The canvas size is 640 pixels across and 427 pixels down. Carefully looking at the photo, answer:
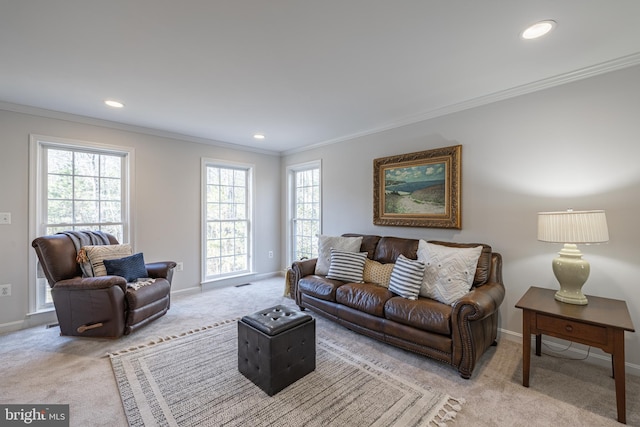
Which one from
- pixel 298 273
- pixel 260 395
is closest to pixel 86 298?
pixel 260 395

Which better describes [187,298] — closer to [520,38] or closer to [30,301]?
[30,301]

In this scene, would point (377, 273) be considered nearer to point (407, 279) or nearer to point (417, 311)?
point (407, 279)

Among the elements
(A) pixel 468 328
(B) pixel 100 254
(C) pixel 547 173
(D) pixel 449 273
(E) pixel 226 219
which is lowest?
(A) pixel 468 328

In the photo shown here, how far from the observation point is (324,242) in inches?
146

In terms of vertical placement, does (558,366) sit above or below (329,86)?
below

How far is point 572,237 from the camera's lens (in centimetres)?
203

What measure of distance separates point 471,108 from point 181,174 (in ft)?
13.2

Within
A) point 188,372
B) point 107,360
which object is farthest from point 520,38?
point 107,360

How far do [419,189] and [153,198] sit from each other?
3689mm

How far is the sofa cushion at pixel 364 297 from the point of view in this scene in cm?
265

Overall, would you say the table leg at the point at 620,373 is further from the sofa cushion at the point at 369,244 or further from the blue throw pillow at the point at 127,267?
the blue throw pillow at the point at 127,267

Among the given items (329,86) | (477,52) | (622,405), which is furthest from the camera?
(329,86)

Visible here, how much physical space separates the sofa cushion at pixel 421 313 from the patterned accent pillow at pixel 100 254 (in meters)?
3.05

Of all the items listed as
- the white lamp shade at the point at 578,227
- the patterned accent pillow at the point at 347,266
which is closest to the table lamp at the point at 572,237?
the white lamp shade at the point at 578,227
